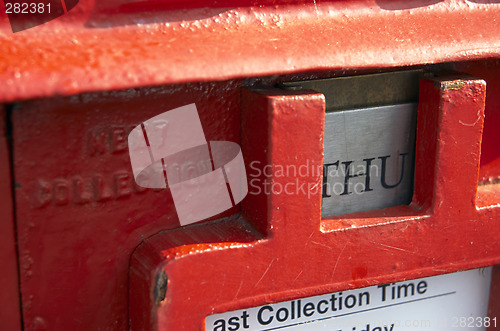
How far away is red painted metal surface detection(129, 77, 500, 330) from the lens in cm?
123

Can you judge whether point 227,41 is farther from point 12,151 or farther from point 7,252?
point 7,252

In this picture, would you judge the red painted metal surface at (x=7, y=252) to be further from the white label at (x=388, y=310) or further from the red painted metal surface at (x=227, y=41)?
the white label at (x=388, y=310)

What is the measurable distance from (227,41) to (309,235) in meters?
0.42

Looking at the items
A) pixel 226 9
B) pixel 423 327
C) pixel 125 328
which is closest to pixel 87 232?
pixel 125 328

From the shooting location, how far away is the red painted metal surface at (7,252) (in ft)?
3.64

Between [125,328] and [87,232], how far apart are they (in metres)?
0.23

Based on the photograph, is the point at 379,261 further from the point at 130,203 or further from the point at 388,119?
the point at 130,203

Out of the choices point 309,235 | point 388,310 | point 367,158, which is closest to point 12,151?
point 309,235

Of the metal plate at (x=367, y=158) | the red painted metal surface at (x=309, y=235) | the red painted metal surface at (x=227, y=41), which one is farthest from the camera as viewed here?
the metal plate at (x=367, y=158)

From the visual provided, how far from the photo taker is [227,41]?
3.91 feet

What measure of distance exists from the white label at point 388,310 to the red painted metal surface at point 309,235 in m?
0.10

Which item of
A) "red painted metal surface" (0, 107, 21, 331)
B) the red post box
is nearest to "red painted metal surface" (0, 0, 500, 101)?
the red post box

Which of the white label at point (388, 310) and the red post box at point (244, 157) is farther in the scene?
the white label at point (388, 310)

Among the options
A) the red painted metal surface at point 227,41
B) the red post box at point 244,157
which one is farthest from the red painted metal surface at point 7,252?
the red painted metal surface at point 227,41
